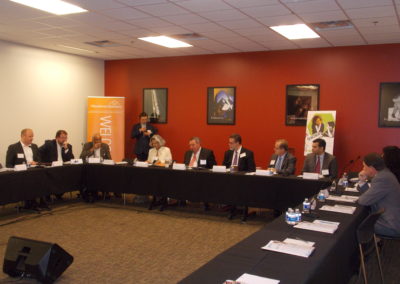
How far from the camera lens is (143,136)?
8492 mm

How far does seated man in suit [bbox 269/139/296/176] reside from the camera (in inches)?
225

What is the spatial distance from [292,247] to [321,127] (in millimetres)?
4988

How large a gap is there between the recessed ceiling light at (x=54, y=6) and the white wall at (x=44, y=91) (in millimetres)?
2700

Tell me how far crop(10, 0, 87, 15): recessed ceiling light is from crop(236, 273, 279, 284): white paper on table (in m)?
3.96

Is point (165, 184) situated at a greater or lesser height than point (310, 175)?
lesser

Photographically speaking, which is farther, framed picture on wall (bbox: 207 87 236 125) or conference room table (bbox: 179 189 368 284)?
framed picture on wall (bbox: 207 87 236 125)

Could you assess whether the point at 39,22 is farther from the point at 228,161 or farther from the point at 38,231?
the point at 228,161

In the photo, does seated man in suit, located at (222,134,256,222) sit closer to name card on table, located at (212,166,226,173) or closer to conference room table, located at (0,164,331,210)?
name card on table, located at (212,166,226,173)

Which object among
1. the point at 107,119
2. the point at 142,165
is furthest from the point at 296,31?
the point at 107,119

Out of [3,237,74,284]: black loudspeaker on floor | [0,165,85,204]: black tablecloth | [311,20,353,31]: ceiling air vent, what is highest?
[311,20,353,31]: ceiling air vent

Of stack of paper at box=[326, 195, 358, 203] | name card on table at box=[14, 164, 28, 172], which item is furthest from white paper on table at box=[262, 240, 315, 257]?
name card on table at box=[14, 164, 28, 172]

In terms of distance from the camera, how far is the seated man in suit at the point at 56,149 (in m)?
6.72

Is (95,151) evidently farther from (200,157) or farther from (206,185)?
(206,185)

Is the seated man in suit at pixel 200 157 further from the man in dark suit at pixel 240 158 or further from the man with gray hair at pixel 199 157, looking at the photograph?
the man in dark suit at pixel 240 158
